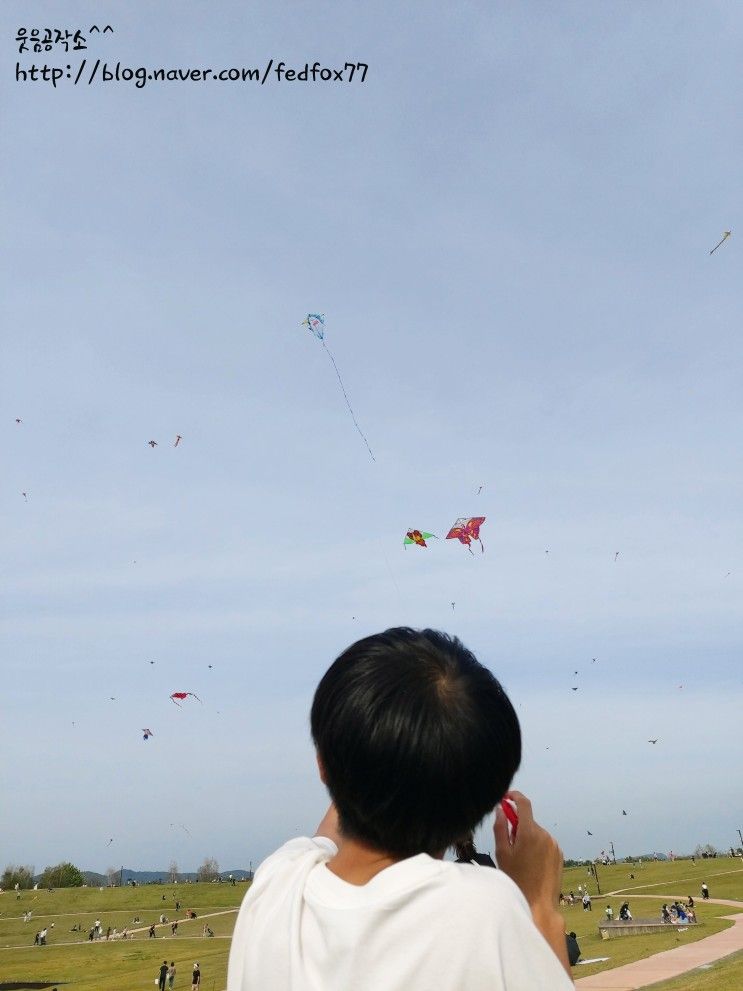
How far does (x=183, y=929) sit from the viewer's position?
184 ft

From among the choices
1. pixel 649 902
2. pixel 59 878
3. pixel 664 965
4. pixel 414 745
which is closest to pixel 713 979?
pixel 664 965

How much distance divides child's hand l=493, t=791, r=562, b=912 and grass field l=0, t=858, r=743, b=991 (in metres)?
18.8

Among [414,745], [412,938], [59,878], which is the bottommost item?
[59,878]

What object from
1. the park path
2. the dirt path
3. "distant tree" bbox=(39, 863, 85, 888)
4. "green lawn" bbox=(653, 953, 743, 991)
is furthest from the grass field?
"distant tree" bbox=(39, 863, 85, 888)

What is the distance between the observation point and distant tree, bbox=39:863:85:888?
97875 millimetres

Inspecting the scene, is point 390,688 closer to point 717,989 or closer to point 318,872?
point 318,872

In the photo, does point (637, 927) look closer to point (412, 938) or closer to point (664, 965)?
point (664, 965)

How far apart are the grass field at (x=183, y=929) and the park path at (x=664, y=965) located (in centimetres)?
86

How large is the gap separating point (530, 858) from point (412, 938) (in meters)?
0.31

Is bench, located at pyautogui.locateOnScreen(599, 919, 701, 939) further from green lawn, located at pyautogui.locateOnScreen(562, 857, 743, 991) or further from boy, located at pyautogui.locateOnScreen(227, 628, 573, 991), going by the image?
boy, located at pyautogui.locateOnScreen(227, 628, 573, 991)

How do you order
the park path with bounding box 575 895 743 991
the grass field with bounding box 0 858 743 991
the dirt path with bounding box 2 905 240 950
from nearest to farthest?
the park path with bounding box 575 895 743 991
the grass field with bounding box 0 858 743 991
the dirt path with bounding box 2 905 240 950

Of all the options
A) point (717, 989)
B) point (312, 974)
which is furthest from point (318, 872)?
point (717, 989)

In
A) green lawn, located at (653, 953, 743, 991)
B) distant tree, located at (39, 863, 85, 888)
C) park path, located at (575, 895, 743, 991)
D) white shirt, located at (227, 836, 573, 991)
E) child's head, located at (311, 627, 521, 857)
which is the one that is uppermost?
child's head, located at (311, 627, 521, 857)

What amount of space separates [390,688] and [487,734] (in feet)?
0.65
